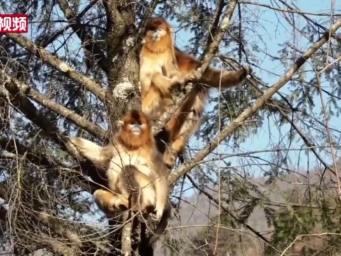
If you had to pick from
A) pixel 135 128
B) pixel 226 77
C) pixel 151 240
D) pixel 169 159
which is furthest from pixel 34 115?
pixel 226 77

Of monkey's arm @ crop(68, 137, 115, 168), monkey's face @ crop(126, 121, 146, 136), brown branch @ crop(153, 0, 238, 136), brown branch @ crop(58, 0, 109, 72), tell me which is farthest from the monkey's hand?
brown branch @ crop(58, 0, 109, 72)

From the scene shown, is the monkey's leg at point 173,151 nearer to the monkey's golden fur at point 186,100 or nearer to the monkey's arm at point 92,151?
the monkey's golden fur at point 186,100

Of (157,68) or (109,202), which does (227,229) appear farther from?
(157,68)

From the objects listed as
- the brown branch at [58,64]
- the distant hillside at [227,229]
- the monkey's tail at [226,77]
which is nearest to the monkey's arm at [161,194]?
the distant hillside at [227,229]

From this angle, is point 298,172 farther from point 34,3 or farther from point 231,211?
point 34,3

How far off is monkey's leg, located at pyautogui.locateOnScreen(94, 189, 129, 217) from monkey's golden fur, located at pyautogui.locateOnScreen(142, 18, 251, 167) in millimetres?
1021

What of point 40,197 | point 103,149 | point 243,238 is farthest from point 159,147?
point 40,197

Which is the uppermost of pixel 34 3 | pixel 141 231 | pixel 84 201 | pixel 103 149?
pixel 34 3

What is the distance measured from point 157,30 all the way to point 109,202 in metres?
2.33

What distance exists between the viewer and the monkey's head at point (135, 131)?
22.4 feet

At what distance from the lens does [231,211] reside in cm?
749

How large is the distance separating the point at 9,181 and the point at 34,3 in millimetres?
2542

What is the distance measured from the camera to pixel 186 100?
771cm

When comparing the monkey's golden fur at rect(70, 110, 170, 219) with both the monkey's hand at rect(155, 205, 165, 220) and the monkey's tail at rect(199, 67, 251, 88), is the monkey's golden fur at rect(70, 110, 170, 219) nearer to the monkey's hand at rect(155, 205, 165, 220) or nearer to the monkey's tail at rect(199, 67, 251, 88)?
the monkey's hand at rect(155, 205, 165, 220)
